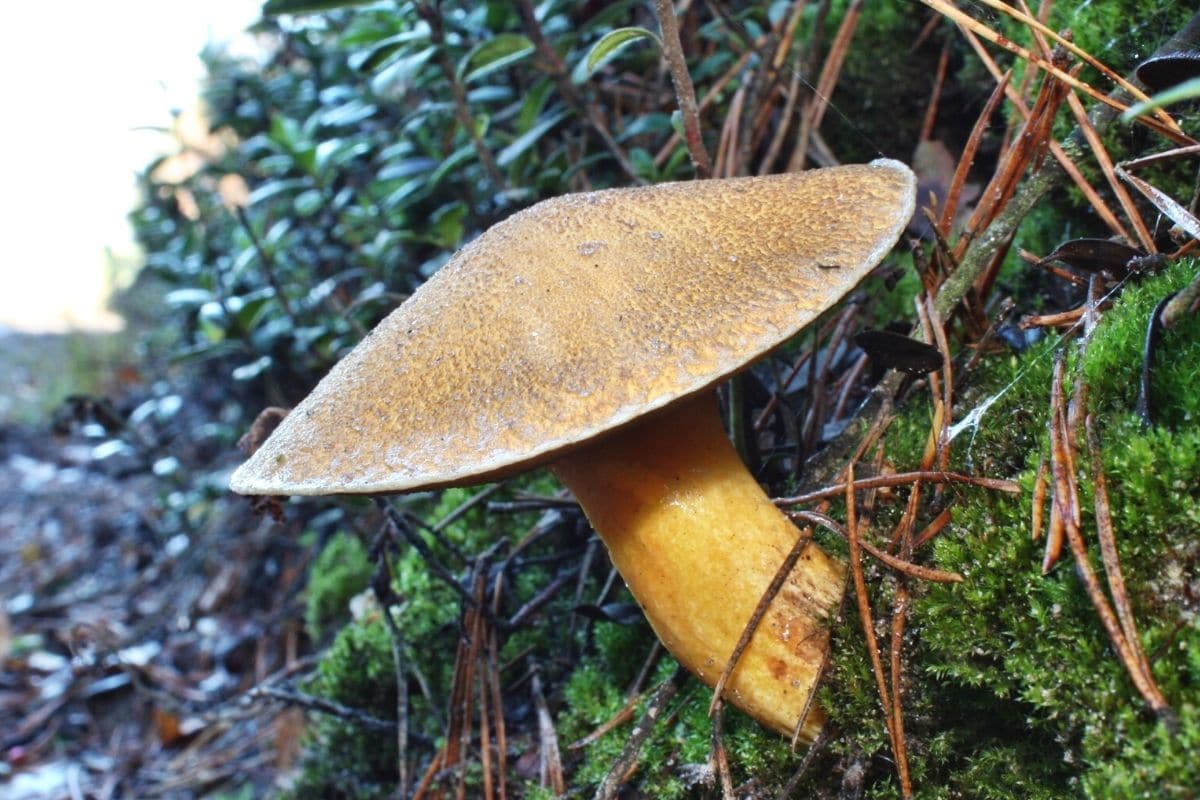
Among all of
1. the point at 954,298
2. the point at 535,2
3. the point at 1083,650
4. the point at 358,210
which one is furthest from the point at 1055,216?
the point at 358,210

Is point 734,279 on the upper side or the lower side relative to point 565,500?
upper

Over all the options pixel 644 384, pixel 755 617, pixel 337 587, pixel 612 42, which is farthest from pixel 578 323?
pixel 337 587

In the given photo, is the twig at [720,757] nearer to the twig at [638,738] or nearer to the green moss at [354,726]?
the twig at [638,738]

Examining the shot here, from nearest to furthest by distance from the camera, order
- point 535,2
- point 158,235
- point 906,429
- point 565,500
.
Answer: point 906,429 → point 565,500 → point 535,2 → point 158,235

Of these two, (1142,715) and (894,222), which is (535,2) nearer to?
(894,222)

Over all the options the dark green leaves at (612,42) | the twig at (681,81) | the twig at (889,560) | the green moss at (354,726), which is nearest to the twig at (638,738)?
the twig at (889,560)

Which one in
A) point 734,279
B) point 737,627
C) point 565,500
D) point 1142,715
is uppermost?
point 734,279
